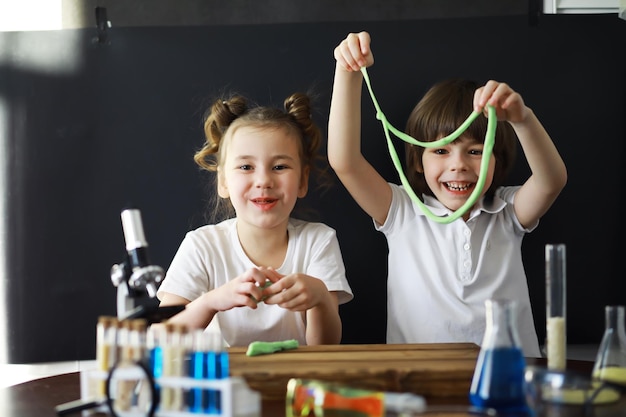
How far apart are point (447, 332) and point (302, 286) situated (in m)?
0.45

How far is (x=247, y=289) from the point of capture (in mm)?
1560

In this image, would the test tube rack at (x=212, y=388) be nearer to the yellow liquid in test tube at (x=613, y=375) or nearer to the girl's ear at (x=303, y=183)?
the yellow liquid in test tube at (x=613, y=375)

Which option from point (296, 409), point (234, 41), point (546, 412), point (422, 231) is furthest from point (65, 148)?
point (546, 412)

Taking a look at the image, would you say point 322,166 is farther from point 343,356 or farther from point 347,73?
point 343,356

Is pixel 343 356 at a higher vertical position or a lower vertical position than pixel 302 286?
lower

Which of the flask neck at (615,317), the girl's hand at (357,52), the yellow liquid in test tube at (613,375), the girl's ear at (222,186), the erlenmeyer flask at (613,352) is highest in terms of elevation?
the girl's hand at (357,52)

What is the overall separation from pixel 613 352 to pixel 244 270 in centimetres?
93

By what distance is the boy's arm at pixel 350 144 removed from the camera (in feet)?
6.10

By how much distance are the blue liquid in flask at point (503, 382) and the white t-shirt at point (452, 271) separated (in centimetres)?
80

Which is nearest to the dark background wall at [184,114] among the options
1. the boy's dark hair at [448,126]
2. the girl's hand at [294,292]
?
the boy's dark hair at [448,126]

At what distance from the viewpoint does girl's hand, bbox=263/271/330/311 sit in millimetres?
1593

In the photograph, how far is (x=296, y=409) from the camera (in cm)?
109

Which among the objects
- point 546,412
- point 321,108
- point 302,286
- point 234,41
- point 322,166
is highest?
point 234,41

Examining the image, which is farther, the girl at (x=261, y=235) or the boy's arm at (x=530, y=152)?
the girl at (x=261, y=235)
